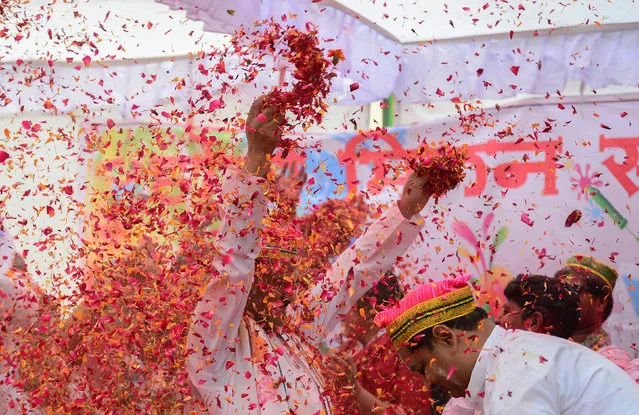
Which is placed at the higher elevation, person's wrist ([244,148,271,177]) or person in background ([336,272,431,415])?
person's wrist ([244,148,271,177])

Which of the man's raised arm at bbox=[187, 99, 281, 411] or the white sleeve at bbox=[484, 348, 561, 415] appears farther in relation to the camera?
the man's raised arm at bbox=[187, 99, 281, 411]

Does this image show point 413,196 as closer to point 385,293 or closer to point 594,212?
point 385,293

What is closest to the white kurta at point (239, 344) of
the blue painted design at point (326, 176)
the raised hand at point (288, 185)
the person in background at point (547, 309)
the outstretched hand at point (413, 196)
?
the raised hand at point (288, 185)

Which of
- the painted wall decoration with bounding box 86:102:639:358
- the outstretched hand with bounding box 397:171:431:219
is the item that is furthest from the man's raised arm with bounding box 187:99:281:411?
the painted wall decoration with bounding box 86:102:639:358

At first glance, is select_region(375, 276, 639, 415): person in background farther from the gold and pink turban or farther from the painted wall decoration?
the painted wall decoration

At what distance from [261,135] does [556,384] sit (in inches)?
42.0

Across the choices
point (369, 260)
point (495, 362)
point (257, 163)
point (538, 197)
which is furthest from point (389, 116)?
Result: point (495, 362)

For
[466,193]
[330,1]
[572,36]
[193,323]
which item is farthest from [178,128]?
[572,36]

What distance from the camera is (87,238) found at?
2992 mm

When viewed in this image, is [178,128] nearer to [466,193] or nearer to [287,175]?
[287,175]

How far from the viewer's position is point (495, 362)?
203 cm

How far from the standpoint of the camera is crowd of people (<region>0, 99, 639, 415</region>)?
1917mm

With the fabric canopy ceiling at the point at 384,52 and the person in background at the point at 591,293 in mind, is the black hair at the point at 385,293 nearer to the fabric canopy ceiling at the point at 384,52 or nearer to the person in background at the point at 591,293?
the person in background at the point at 591,293

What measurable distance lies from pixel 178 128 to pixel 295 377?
154 cm
